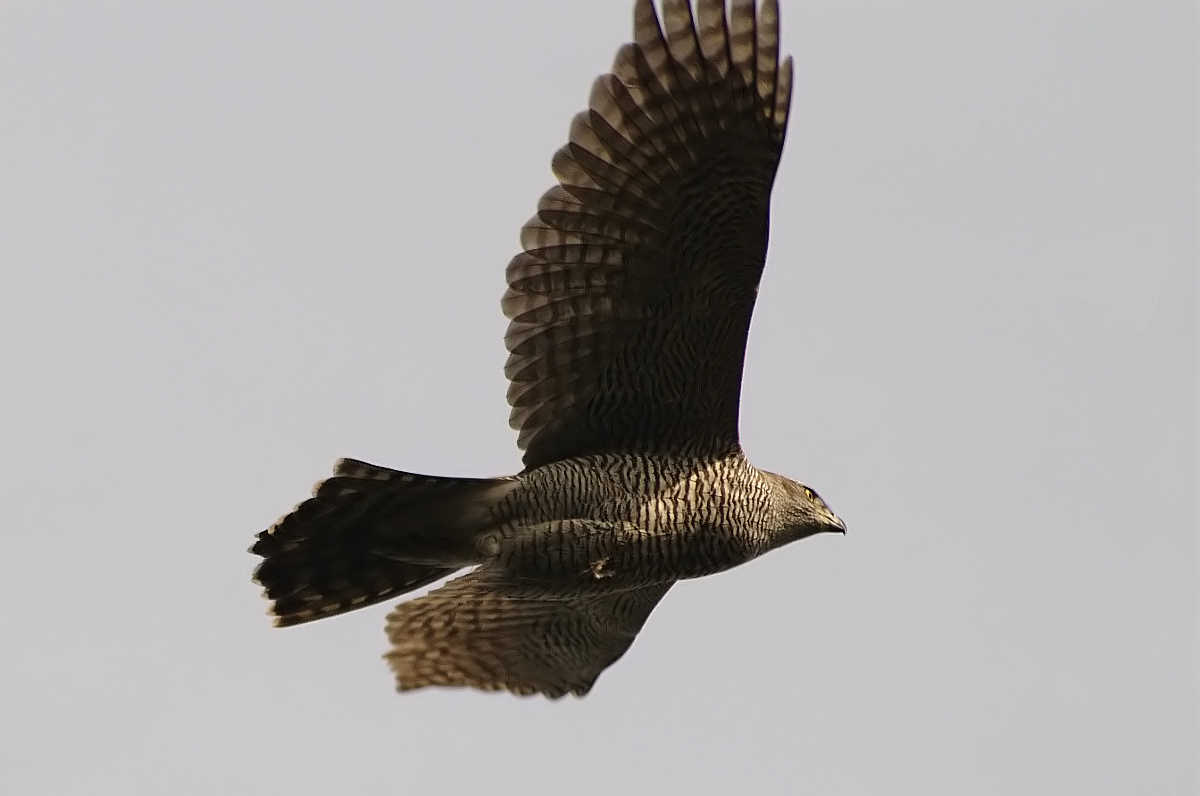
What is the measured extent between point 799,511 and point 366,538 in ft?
9.98

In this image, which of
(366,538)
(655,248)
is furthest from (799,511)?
(366,538)

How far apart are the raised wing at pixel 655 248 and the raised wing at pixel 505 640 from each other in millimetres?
2251

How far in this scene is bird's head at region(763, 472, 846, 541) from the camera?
1172 cm

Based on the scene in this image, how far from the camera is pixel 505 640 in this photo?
13.7m

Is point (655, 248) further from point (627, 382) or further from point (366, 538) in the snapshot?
point (366, 538)

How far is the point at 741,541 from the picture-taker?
37.5 feet

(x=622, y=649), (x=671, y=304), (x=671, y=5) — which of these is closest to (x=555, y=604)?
(x=622, y=649)

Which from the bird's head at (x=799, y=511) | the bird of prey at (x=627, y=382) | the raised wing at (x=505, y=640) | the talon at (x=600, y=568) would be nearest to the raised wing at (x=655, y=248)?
the bird of prey at (x=627, y=382)

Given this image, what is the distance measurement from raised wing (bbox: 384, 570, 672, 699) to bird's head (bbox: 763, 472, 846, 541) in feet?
6.06

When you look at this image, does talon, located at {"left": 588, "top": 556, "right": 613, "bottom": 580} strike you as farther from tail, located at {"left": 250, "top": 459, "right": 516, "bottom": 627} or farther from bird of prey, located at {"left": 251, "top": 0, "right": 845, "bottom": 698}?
tail, located at {"left": 250, "top": 459, "right": 516, "bottom": 627}

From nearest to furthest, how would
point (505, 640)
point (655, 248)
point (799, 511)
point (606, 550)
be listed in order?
point (655, 248)
point (606, 550)
point (799, 511)
point (505, 640)

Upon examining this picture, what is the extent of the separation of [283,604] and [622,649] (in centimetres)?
326

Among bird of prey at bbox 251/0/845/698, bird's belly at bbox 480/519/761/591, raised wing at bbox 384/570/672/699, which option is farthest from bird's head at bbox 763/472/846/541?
raised wing at bbox 384/570/672/699

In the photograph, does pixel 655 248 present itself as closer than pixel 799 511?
Yes
